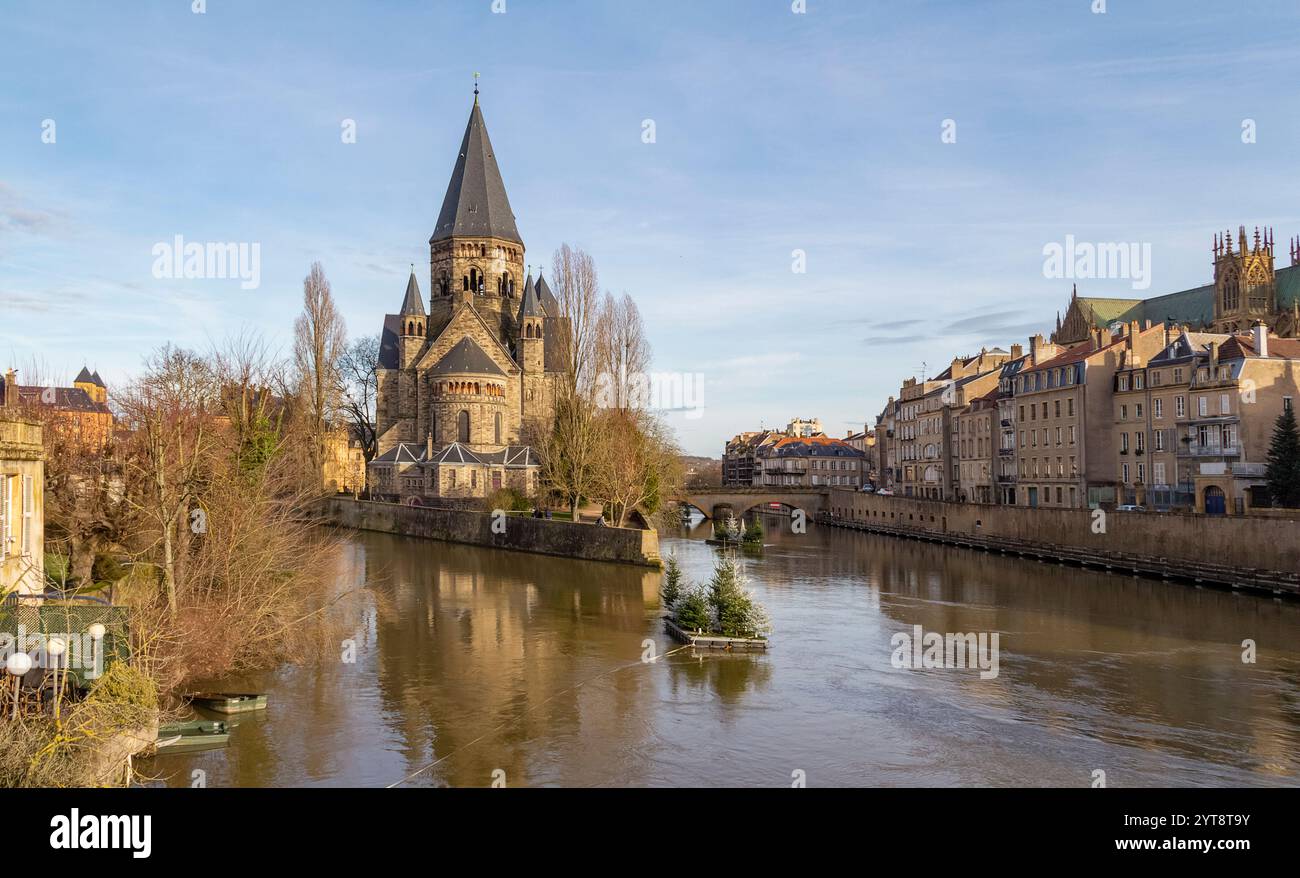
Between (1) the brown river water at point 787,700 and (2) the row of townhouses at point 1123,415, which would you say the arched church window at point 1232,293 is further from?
(1) the brown river water at point 787,700

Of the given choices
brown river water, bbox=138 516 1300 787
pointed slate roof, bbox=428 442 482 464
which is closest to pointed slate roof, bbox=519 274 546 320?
pointed slate roof, bbox=428 442 482 464

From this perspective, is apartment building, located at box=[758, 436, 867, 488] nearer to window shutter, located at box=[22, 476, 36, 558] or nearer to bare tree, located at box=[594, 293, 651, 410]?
bare tree, located at box=[594, 293, 651, 410]

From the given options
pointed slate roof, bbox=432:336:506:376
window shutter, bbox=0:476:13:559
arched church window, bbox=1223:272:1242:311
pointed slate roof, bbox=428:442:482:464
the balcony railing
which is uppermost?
arched church window, bbox=1223:272:1242:311

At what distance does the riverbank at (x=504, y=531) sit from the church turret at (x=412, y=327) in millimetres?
13982

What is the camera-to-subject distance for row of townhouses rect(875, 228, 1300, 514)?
45500mm

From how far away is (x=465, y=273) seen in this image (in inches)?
3226

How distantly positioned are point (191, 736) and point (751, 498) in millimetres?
64864

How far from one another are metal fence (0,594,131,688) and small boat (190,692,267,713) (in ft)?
12.3

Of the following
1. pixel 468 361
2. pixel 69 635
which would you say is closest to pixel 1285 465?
pixel 69 635

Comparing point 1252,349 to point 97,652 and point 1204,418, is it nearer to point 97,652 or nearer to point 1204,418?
point 1204,418
